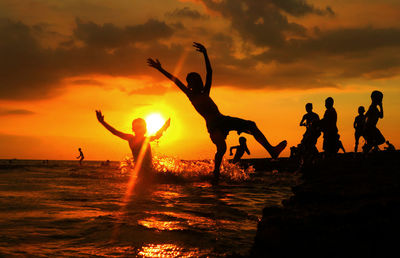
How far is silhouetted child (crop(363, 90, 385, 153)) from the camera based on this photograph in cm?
1173

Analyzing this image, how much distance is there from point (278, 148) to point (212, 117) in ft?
5.42

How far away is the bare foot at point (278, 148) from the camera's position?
25.2 ft

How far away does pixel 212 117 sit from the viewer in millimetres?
8203

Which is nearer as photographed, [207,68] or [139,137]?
[207,68]

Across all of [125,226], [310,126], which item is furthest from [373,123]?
[125,226]

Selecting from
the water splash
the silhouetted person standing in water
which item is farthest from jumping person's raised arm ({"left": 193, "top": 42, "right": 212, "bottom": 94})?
the water splash

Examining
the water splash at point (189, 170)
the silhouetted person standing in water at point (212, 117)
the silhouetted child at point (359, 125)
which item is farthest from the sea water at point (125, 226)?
the silhouetted child at point (359, 125)

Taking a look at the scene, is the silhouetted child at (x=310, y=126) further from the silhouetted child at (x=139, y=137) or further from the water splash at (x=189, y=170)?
the silhouetted child at (x=139, y=137)

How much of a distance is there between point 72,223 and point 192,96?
4.60 metres

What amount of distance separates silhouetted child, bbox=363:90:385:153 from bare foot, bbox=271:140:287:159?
5.43 m

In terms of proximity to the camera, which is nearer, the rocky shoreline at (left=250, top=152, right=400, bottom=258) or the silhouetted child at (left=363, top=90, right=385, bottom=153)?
the rocky shoreline at (left=250, top=152, right=400, bottom=258)

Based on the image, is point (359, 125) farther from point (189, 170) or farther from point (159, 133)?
point (159, 133)

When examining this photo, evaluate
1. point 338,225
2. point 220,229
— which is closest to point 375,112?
point 220,229

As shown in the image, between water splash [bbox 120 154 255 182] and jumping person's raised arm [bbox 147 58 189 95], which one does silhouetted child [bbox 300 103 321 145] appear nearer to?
water splash [bbox 120 154 255 182]
